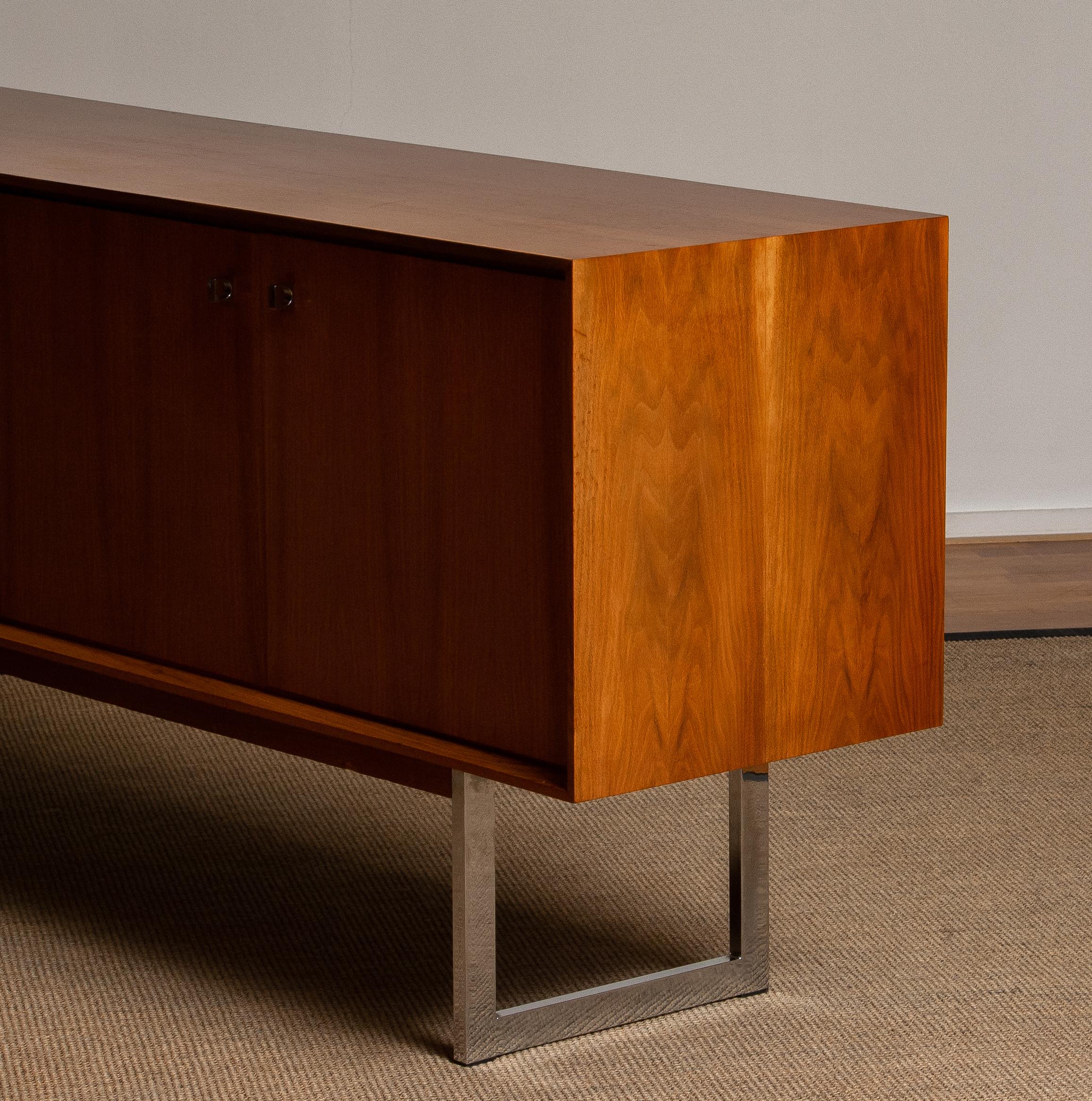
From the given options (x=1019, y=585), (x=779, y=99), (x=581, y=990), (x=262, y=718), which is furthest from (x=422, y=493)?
(x=779, y=99)

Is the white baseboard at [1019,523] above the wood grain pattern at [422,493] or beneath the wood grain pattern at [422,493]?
beneath

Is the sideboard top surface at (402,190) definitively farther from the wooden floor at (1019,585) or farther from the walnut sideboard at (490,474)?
the wooden floor at (1019,585)

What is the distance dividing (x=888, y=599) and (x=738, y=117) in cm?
278

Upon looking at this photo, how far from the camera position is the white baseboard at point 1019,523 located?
201 inches

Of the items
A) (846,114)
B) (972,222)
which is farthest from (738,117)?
(972,222)

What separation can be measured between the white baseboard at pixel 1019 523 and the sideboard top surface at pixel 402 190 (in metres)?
2.44

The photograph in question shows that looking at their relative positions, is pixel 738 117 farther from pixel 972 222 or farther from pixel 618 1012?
Result: pixel 618 1012

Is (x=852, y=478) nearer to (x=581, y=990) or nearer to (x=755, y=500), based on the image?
(x=755, y=500)

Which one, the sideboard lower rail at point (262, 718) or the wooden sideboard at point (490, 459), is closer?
the wooden sideboard at point (490, 459)

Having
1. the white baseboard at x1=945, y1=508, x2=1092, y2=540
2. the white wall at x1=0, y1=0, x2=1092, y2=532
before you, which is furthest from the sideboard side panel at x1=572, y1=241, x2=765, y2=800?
the white baseboard at x1=945, y1=508, x2=1092, y2=540

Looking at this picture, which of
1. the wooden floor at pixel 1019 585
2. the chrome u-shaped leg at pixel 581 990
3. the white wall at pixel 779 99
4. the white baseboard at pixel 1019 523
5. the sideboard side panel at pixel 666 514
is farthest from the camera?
the white baseboard at pixel 1019 523

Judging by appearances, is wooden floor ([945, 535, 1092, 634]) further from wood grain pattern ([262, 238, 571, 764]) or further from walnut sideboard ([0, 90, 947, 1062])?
wood grain pattern ([262, 238, 571, 764])

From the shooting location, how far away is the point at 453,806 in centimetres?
226

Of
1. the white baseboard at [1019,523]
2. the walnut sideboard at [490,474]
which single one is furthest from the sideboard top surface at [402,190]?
the white baseboard at [1019,523]
